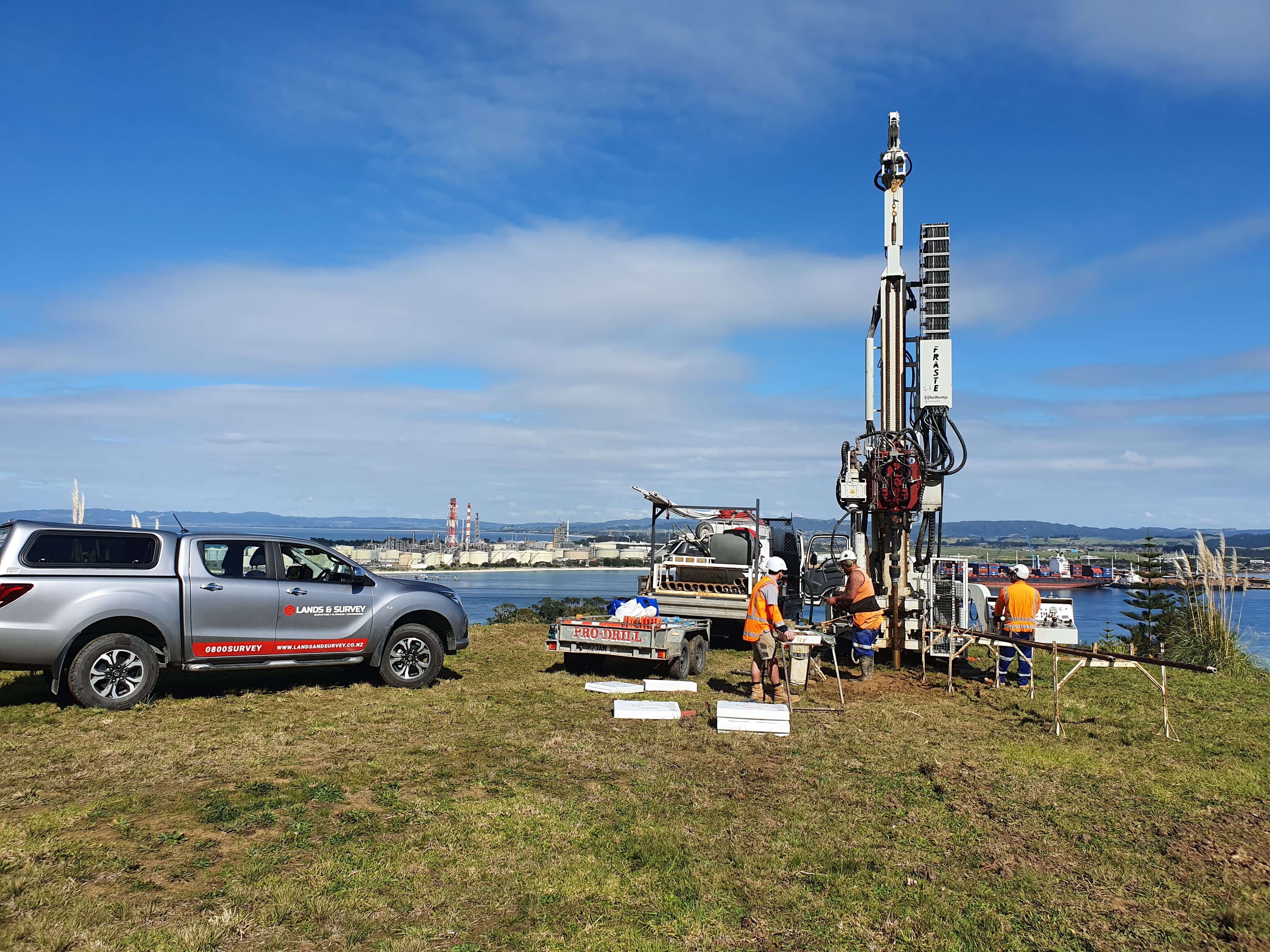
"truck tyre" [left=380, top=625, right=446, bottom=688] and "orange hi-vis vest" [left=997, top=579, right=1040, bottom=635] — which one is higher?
"orange hi-vis vest" [left=997, top=579, right=1040, bottom=635]

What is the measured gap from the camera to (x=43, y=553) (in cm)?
877

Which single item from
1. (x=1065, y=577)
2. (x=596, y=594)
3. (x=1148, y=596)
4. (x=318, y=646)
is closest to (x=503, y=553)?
(x=596, y=594)

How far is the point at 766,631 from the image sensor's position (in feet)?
35.2

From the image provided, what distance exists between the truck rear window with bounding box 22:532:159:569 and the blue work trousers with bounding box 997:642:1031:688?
10.5 m

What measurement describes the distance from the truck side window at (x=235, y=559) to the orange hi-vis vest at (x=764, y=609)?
5808 millimetres

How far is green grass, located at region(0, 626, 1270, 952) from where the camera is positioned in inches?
176

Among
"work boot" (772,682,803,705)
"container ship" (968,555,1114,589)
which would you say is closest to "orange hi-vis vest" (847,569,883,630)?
"work boot" (772,682,803,705)

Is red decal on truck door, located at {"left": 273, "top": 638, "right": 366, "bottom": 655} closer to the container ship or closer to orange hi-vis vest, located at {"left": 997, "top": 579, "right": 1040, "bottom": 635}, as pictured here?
orange hi-vis vest, located at {"left": 997, "top": 579, "right": 1040, "bottom": 635}

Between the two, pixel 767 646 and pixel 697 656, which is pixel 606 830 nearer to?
pixel 767 646

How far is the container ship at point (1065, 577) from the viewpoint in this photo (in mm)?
74062

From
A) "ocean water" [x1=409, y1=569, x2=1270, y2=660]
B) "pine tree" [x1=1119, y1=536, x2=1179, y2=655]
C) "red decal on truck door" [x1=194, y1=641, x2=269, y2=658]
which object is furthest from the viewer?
"ocean water" [x1=409, y1=569, x2=1270, y2=660]

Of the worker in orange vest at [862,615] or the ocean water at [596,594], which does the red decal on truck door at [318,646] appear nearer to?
the worker in orange vest at [862,615]

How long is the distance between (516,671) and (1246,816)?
886cm

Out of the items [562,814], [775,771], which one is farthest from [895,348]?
[562,814]
